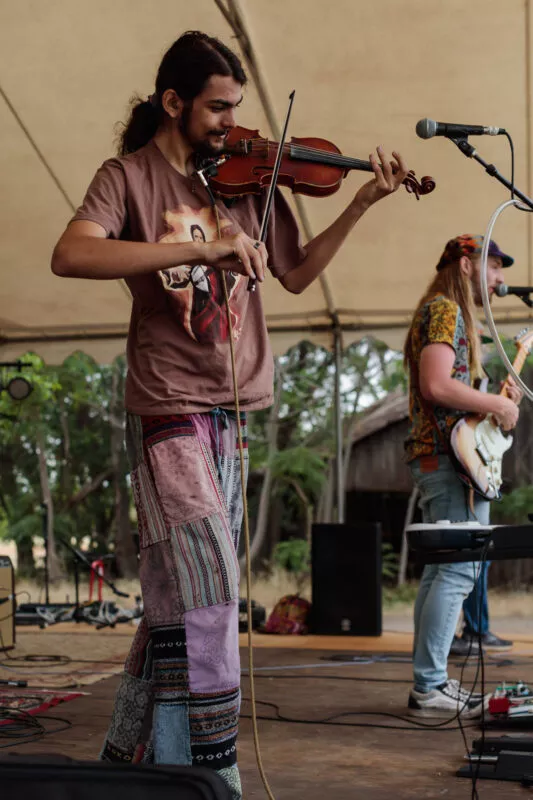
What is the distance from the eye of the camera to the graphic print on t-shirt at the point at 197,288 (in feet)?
5.94

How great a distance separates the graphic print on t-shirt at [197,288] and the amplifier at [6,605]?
372 centimetres

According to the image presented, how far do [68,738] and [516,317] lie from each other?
4.08 meters

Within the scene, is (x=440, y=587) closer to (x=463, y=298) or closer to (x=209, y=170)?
(x=463, y=298)

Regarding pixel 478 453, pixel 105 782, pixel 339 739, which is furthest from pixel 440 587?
pixel 105 782

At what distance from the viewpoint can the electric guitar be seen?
3016 millimetres

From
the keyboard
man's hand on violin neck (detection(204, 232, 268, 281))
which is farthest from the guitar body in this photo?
man's hand on violin neck (detection(204, 232, 268, 281))

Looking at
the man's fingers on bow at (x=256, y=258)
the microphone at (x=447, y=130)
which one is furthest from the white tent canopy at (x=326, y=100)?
the man's fingers on bow at (x=256, y=258)

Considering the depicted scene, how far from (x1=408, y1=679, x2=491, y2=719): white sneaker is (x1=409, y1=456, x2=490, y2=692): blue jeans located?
0.02 m

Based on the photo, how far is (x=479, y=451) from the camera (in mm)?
3104

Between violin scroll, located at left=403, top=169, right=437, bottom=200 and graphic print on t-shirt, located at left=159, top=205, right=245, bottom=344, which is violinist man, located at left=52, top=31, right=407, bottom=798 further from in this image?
violin scroll, located at left=403, top=169, right=437, bottom=200

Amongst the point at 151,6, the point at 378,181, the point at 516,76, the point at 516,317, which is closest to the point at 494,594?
the point at 516,317

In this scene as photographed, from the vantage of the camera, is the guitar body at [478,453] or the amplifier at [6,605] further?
the amplifier at [6,605]

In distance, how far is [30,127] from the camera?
4684 mm

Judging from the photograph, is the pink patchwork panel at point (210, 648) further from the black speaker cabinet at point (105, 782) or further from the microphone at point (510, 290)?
the microphone at point (510, 290)
